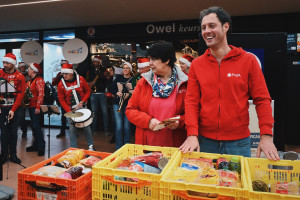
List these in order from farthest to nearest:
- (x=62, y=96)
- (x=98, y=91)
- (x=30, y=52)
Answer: (x=98, y=91) < (x=30, y=52) < (x=62, y=96)

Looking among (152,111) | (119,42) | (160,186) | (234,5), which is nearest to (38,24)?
(119,42)

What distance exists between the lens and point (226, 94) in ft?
5.77

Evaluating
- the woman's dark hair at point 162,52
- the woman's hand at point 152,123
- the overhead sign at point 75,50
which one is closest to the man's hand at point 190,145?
the woman's hand at point 152,123

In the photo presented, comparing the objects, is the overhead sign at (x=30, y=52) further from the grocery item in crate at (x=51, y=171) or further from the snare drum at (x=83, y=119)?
the grocery item in crate at (x=51, y=171)

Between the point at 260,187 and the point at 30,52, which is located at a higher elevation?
the point at 30,52

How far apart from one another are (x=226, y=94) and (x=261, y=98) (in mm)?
223

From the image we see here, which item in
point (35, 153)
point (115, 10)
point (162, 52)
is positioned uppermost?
point (115, 10)

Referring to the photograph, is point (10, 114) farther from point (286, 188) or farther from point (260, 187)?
point (286, 188)

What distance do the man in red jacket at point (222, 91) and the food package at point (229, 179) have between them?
0.39 meters

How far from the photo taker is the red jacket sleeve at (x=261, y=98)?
1.61 m

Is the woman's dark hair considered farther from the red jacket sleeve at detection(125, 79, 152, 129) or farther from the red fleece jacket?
the red fleece jacket

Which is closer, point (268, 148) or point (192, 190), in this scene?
point (192, 190)

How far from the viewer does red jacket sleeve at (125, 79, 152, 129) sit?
7.09 feet

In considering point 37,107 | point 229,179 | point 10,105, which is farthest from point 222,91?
point 37,107
